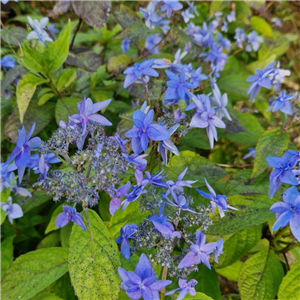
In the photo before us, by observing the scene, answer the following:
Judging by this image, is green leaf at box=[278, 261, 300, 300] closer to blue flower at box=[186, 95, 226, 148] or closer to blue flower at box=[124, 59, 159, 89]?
blue flower at box=[186, 95, 226, 148]

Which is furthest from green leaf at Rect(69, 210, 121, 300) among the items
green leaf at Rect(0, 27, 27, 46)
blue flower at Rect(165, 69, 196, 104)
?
green leaf at Rect(0, 27, 27, 46)

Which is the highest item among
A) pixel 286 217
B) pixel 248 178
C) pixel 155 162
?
pixel 286 217

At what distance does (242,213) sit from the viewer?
4.04ft

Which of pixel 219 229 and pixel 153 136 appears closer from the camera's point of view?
pixel 153 136

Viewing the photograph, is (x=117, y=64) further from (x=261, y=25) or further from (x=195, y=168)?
(x=261, y=25)

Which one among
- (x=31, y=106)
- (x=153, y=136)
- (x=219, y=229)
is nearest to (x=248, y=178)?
(x=219, y=229)

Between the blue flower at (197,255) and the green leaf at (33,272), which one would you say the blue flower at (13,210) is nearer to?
the green leaf at (33,272)

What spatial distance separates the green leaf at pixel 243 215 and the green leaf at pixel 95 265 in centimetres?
38

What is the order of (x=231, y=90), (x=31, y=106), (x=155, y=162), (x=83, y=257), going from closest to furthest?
(x=83, y=257) < (x=155, y=162) < (x=31, y=106) < (x=231, y=90)

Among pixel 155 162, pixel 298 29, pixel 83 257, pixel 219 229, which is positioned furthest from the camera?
pixel 298 29

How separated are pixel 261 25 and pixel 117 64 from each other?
1.79 m

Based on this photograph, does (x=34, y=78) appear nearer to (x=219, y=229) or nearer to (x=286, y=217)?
(x=219, y=229)

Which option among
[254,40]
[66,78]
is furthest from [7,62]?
[254,40]

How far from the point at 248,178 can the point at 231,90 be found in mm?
868
